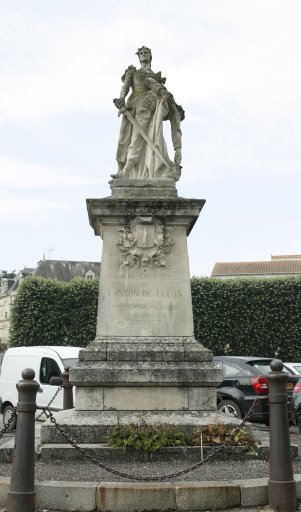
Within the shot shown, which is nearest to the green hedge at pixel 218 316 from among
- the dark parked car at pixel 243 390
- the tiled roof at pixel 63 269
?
the dark parked car at pixel 243 390

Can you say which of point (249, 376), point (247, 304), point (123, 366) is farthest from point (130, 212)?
point (247, 304)

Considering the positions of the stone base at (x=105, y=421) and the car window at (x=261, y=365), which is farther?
the car window at (x=261, y=365)

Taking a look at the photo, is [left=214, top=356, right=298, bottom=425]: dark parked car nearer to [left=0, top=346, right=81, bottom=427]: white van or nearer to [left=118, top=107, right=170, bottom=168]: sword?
[left=0, top=346, right=81, bottom=427]: white van

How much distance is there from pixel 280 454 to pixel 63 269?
6414cm

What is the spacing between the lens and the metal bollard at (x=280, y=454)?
17.7ft

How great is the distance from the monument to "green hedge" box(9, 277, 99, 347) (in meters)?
17.2

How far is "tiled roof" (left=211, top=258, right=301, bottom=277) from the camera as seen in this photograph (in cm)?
6662

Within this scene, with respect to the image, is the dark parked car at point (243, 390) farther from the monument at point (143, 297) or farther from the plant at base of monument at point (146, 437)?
the plant at base of monument at point (146, 437)

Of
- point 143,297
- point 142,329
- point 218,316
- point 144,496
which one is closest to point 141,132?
point 143,297

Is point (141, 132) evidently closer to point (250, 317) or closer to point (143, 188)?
point (143, 188)

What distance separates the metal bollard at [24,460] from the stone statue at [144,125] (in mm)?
4234

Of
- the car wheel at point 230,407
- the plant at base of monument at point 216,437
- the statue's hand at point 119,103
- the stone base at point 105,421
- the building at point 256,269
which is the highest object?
the building at point 256,269

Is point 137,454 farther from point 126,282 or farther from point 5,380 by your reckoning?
point 5,380

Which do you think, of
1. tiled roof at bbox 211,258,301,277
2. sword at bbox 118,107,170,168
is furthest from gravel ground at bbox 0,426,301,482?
tiled roof at bbox 211,258,301,277
